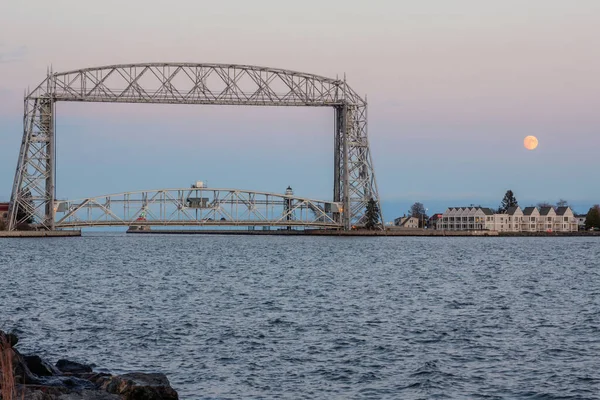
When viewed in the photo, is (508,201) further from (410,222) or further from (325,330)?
(325,330)

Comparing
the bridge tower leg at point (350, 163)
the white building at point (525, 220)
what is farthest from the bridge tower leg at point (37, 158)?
the white building at point (525, 220)

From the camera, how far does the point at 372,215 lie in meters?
98.9

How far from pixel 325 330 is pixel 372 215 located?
77.7m

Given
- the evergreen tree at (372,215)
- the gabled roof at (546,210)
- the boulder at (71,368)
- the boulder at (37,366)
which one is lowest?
the boulder at (71,368)

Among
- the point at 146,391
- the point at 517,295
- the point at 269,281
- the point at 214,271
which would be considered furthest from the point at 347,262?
the point at 146,391

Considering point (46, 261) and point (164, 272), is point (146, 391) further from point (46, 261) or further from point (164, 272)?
point (46, 261)

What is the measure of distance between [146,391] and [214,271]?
100.0 ft

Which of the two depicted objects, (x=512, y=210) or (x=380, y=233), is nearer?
(x=380, y=233)

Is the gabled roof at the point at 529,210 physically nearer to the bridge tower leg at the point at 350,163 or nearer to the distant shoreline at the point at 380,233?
the distant shoreline at the point at 380,233

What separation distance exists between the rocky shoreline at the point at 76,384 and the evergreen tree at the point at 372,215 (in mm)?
81285

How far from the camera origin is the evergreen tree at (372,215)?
9557cm

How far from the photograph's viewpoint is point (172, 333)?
68.9ft

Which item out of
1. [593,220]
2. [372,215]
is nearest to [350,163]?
[372,215]

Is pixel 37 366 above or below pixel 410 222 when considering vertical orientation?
below
